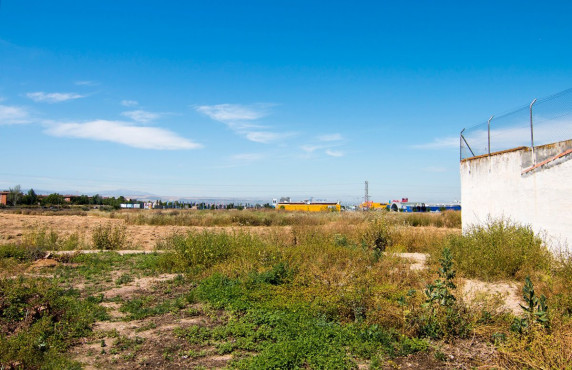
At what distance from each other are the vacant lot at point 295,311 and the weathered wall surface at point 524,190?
25.2 inches

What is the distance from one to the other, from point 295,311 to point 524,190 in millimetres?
8479

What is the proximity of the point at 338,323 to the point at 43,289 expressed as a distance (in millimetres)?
5546

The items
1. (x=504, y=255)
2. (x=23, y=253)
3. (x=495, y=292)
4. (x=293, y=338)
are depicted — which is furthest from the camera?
(x=23, y=253)

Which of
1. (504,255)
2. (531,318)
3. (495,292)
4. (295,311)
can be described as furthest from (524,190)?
(295,311)

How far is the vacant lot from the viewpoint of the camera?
16.3 feet

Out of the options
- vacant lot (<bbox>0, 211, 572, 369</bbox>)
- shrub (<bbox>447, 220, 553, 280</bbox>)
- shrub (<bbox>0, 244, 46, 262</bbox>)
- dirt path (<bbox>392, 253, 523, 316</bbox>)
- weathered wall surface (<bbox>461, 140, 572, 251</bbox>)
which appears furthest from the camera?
shrub (<bbox>0, 244, 46, 262</bbox>)

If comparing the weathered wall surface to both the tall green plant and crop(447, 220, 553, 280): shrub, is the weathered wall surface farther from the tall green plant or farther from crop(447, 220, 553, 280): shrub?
the tall green plant

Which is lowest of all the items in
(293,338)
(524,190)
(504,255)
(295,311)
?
(293,338)

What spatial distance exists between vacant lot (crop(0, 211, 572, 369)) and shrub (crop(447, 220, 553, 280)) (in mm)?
37

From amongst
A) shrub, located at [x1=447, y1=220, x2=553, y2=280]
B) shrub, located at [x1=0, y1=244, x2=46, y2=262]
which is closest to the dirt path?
shrub, located at [x1=447, y1=220, x2=553, y2=280]

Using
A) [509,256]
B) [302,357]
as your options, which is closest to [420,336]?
[302,357]

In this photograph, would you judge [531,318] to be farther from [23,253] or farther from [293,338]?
[23,253]

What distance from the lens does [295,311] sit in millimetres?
6625

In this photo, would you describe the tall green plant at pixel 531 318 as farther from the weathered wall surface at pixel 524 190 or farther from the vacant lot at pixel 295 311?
the weathered wall surface at pixel 524 190
